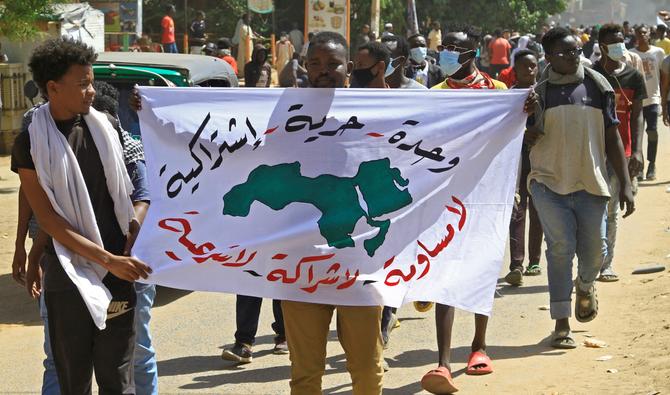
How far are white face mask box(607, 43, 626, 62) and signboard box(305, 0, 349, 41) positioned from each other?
37.4 ft

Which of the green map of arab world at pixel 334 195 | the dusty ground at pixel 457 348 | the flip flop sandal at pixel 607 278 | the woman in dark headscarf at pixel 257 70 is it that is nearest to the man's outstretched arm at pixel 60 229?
the green map of arab world at pixel 334 195

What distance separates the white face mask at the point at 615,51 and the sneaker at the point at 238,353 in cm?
412

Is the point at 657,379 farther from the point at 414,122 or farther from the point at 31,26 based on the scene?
the point at 31,26

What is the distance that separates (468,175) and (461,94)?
0.40 metres

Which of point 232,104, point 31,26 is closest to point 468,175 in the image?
point 232,104

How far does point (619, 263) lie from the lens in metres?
10.4

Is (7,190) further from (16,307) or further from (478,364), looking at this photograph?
(478,364)

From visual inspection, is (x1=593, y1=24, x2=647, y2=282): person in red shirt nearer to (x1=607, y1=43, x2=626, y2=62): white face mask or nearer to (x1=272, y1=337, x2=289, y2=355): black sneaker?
(x1=607, y1=43, x2=626, y2=62): white face mask

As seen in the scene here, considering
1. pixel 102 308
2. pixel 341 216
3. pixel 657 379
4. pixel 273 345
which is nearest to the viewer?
pixel 102 308

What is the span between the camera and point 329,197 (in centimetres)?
508

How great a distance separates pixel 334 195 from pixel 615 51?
16.6ft

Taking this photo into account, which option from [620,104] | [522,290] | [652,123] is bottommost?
[522,290]

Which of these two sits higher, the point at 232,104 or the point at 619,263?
the point at 232,104

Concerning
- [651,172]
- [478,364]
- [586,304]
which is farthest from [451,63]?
[651,172]
